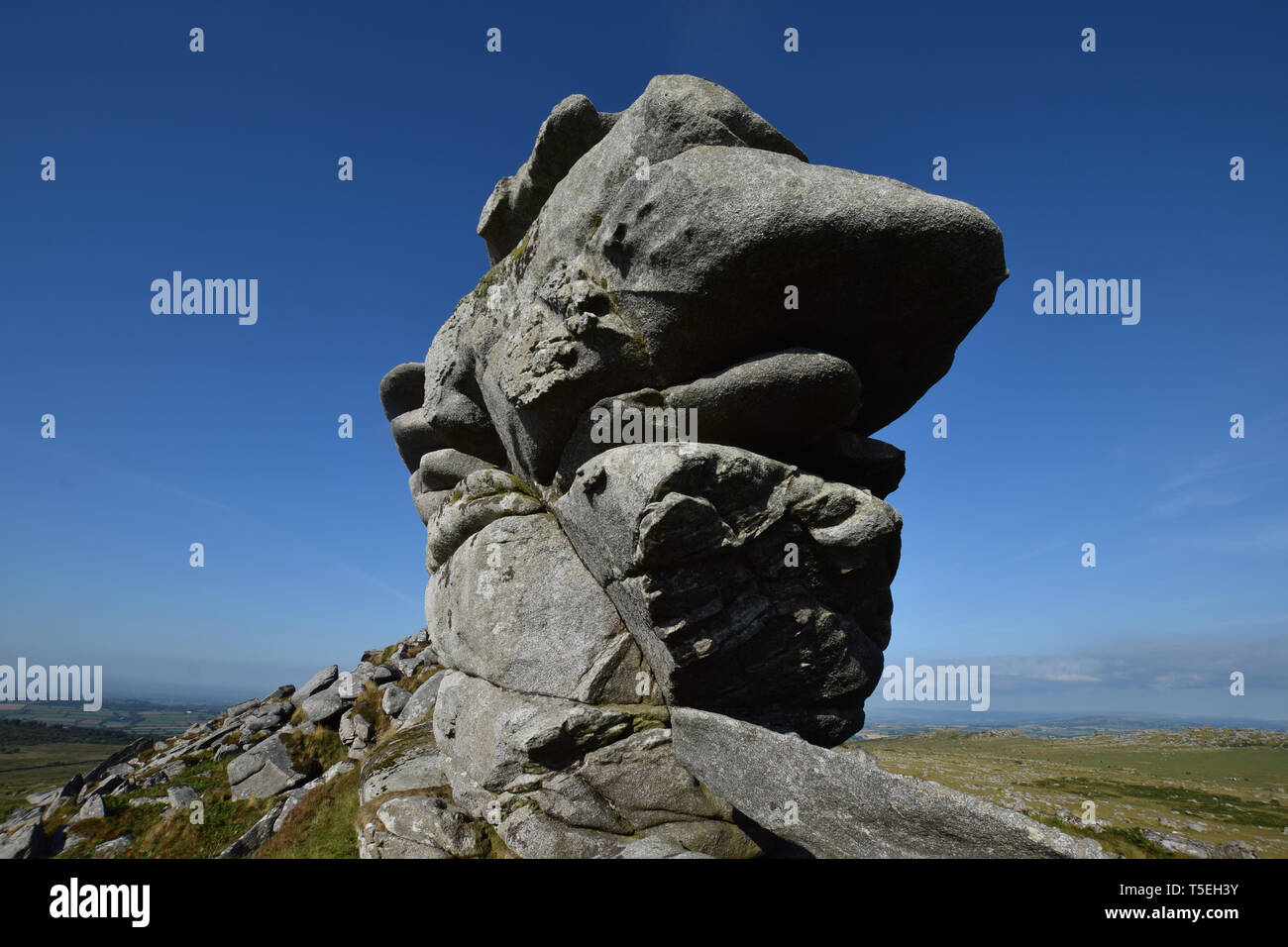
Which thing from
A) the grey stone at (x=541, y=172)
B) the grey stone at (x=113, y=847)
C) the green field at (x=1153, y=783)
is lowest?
the green field at (x=1153, y=783)

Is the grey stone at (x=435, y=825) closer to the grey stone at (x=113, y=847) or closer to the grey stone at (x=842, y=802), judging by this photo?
the grey stone at (x=842, y=802)

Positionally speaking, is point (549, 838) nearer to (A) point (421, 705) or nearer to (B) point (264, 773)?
(A) point (421, 705)

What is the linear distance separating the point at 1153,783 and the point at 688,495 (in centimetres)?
8680

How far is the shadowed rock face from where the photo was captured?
10789 millimetres

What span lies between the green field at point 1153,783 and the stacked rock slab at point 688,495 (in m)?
15.0

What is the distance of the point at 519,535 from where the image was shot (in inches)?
552

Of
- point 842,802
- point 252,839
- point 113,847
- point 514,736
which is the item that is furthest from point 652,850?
point 113,847

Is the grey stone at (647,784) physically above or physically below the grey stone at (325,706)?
above

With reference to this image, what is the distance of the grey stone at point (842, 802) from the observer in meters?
7.79

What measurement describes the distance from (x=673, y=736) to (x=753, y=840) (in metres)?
2.66

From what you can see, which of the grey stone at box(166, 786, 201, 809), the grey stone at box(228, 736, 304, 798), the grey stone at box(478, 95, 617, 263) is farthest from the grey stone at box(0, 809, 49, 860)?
the grey stone at box(478, 95, 617, 263)

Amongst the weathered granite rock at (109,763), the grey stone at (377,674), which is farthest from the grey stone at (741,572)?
the weathered granite rock at (109,763)
